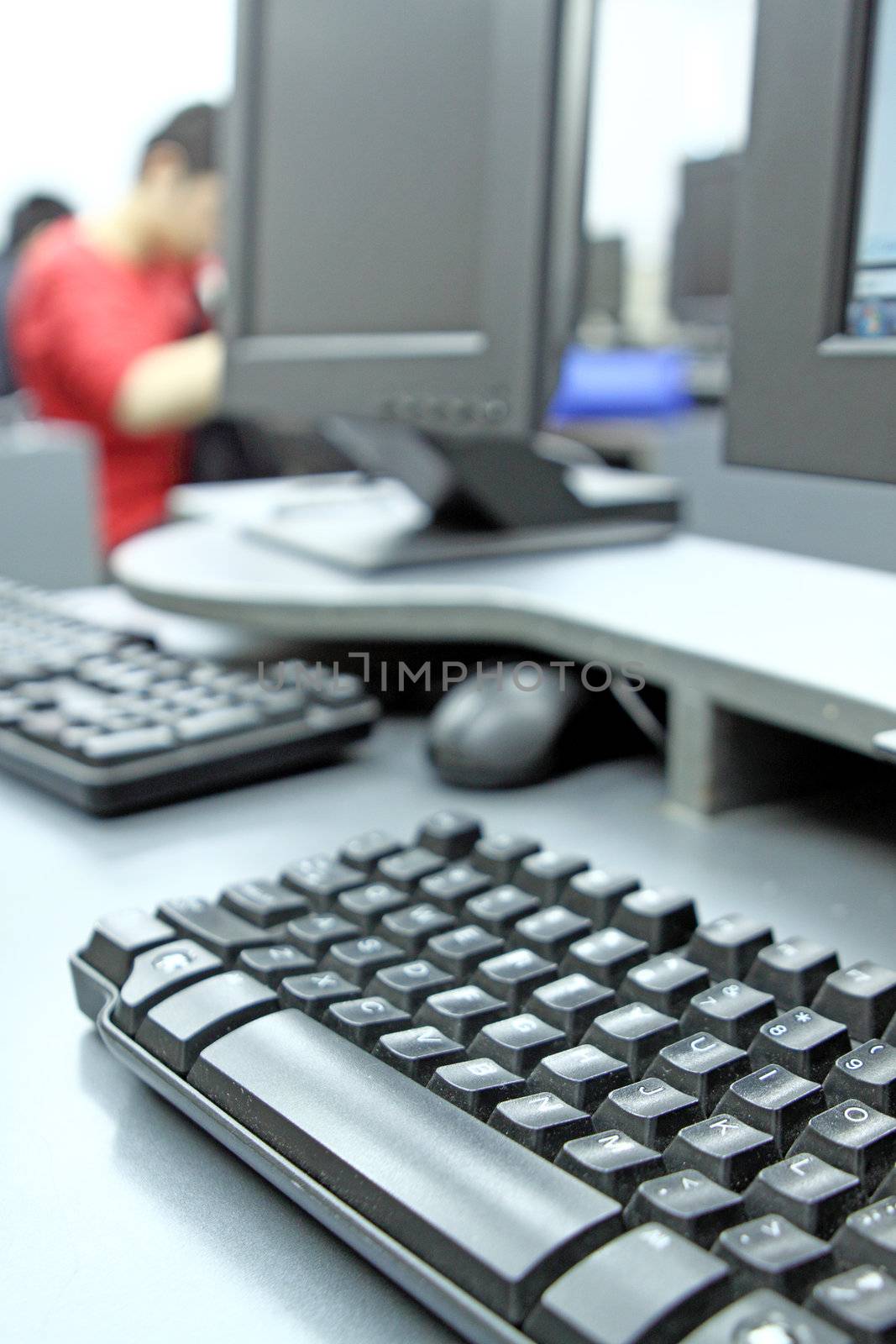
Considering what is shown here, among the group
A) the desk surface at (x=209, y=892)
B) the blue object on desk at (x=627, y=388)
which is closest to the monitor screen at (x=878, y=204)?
the desk surface at (x=209, y=892)

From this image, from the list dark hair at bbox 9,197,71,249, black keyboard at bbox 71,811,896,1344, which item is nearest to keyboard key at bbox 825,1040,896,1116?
black keyboard at bbox 71,811,896,1344

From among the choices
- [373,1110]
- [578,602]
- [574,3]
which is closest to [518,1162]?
[373,1110]

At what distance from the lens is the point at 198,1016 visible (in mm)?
294

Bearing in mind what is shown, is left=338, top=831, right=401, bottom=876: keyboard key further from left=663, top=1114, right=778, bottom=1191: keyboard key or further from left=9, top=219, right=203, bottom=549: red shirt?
left=9, top=219, right=203, bottom=549: red shirt

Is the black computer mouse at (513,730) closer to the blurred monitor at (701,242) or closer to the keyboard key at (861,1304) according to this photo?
the keyboard key at (861,1304)

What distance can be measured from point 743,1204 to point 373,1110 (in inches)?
3.1

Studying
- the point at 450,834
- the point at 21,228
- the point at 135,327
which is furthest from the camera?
the point at 21,228

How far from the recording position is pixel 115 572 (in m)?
0.75

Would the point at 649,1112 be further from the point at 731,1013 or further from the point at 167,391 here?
the point at 167,391

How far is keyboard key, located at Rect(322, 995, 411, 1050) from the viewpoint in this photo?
0.29 metres

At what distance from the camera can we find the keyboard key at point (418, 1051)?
0.27m

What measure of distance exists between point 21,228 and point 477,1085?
11.0 ft

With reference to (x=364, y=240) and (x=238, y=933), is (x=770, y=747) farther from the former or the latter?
(x=364, y=240)

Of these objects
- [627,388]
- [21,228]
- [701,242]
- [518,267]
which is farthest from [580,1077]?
[21,228]
